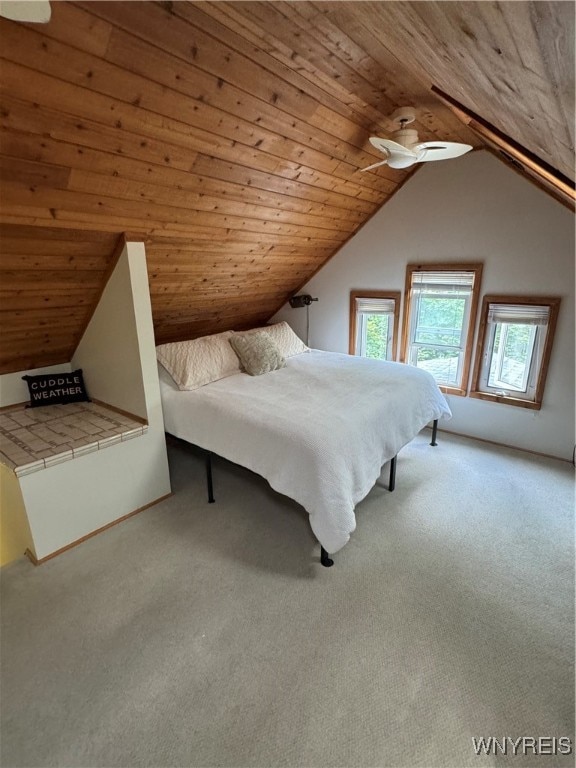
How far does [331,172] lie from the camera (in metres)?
2.71

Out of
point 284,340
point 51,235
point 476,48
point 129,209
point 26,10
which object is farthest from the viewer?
point 284,340

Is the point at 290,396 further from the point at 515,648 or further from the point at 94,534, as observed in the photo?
the point at 515,648

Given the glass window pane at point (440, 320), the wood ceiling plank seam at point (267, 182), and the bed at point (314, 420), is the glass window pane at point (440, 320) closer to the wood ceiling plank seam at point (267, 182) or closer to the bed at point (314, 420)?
the bed at point (314, 420)

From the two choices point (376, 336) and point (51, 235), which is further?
point (376, 336)

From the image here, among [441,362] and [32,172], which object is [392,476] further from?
[32,172]

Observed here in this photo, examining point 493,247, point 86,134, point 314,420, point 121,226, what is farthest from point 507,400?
point 86,134

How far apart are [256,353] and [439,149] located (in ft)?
6.52

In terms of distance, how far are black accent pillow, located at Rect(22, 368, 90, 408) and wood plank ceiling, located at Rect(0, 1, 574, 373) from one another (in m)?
0.18

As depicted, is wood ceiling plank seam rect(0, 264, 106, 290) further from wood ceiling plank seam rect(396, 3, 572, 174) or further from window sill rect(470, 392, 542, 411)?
window sill rect(470, 392, 542, 411)

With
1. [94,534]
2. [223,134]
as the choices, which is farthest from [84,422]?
[223,134]

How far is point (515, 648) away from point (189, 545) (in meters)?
1.78

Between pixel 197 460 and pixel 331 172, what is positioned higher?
pixel 331 172

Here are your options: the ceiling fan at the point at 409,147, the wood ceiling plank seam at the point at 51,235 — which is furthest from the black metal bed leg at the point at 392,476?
the wood ceiling plank seam at the point at 51,235

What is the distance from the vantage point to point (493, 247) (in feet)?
10.6
